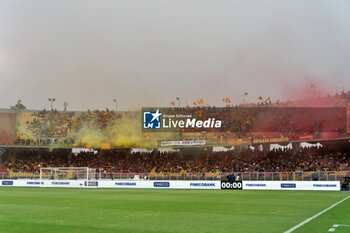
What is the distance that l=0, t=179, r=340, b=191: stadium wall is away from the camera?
35250mm

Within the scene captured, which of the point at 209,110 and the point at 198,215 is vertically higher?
the point at 209,110

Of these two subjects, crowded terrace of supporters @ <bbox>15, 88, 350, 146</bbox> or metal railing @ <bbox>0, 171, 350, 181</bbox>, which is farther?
crowded terrace of supporters @ <bbox>15, 88, 350, 146</bbox>

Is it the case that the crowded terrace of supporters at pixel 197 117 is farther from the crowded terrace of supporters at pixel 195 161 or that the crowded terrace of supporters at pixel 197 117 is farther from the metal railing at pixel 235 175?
the metal railing at pixel 235 175

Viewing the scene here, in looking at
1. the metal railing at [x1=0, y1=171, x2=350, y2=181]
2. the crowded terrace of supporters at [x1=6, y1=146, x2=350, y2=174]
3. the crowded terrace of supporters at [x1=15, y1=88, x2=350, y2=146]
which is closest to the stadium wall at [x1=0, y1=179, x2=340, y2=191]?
the metal railing at [x1=0, y1=171, x2=350, y2=181]

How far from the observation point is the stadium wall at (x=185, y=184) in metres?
35.2

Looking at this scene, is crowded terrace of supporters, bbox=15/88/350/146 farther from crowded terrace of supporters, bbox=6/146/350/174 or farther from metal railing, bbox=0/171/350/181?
metal railing, bbox=0/171/350/181

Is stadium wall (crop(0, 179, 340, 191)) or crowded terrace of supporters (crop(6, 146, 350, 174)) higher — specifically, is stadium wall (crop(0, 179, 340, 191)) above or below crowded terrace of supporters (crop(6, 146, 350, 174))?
below

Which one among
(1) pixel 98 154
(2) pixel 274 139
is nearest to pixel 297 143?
(2) pixel 274 139

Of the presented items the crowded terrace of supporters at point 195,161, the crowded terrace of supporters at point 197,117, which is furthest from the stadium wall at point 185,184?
the crowded terrace of supporters at point 197,117

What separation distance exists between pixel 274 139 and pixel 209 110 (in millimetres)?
12059

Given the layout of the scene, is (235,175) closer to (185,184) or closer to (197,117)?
(185,184)

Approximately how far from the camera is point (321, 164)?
4847 cm

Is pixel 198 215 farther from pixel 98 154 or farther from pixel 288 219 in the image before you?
pixel 98 154

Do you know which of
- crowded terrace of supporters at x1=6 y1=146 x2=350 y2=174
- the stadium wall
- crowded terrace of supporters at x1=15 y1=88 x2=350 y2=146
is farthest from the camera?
crowded terrace of supporters at x1=15 y1=88 x2=350 y2=146
